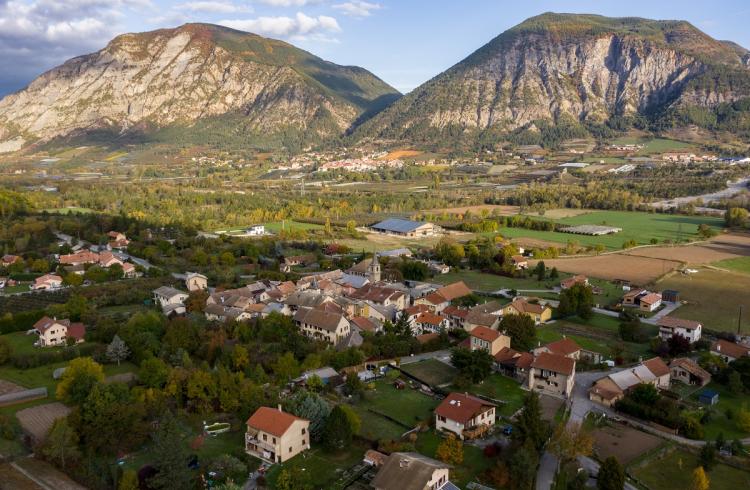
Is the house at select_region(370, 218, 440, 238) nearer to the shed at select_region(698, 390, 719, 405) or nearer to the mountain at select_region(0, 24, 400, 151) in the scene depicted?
the shed at select_region(698, 390, 719, 405)

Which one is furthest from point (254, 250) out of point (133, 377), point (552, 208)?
point (552, 208)

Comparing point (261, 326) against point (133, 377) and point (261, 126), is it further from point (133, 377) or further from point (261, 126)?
point (261, 126)

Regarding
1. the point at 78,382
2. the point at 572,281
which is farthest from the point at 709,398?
the point at 78,382

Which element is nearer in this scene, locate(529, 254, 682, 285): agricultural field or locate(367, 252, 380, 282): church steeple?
locate(367, 252, 380, 282): church steeple

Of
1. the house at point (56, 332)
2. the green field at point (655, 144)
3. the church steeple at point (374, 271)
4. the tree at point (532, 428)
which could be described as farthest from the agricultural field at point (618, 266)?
the green field at point (655, 144)

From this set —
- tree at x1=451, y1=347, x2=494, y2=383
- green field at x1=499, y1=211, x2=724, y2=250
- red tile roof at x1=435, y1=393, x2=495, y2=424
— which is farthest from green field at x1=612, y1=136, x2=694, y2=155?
red tile roof at x1=435, y1=393, x2=495, y2=424

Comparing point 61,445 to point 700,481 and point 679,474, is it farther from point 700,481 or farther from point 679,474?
point 679,474
